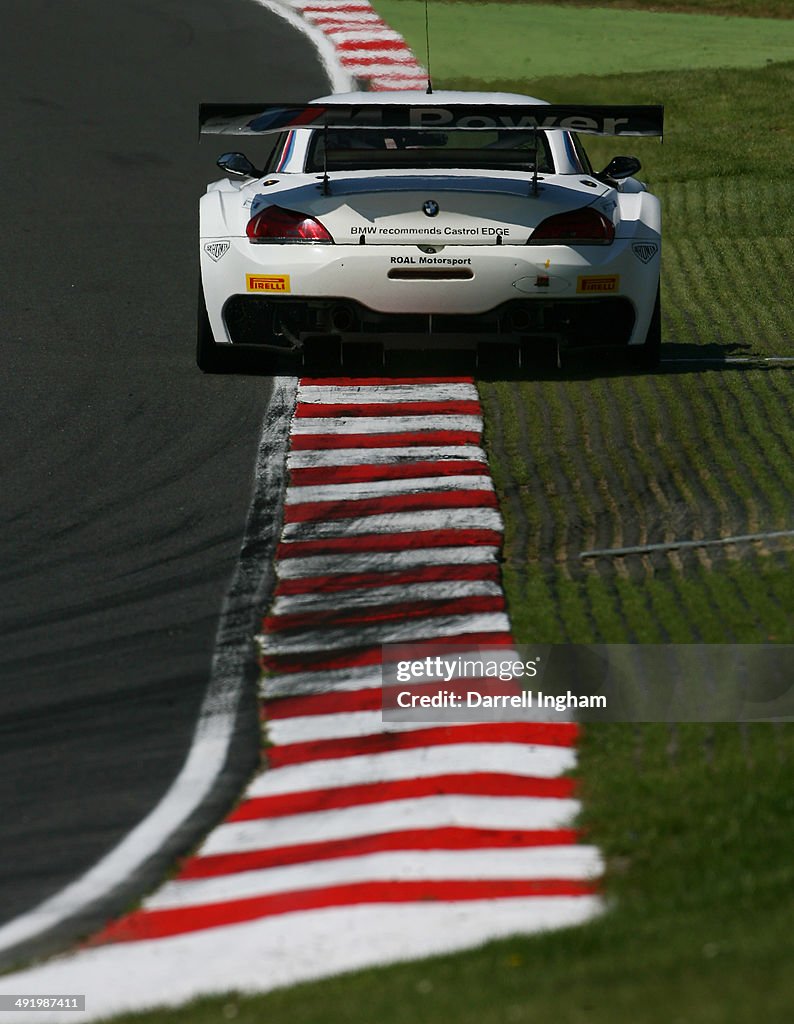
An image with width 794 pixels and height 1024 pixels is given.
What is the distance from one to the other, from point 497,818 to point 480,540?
2262mm

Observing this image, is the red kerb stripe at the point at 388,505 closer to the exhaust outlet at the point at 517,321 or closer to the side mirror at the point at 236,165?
the exhaust outlet at the point at 517,321

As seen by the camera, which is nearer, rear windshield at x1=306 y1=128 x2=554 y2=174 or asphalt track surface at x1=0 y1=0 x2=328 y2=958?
asphalt track surface at x1=0 y1=0 x2=328 y2=958

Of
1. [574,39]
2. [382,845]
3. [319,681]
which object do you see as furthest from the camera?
[574,39]

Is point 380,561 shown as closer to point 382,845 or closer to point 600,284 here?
point 382,845

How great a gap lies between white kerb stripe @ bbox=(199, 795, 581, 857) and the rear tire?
14.7 ft

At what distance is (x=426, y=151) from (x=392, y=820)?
16.0 feet

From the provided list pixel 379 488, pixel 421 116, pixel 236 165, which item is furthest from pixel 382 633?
pixel 236 165

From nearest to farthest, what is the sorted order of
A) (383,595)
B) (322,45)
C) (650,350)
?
1. (383,595)
2. (650,350)
3. (322,45)

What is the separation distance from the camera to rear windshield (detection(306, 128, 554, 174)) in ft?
28.2

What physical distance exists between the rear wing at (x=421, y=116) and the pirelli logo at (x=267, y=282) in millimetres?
701

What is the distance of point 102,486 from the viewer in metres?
7.41

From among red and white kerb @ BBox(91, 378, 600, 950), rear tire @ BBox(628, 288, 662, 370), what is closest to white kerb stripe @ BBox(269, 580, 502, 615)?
red and white kerb @ BBox(91, 378, 600, 950)

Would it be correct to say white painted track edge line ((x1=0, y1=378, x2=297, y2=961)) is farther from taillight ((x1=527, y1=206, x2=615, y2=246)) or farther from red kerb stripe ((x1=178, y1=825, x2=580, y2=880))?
taillight ((x1=527, y1=206, x2=615, y2=246))

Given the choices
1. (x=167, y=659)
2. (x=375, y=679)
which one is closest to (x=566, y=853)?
(x=375, y=679)
